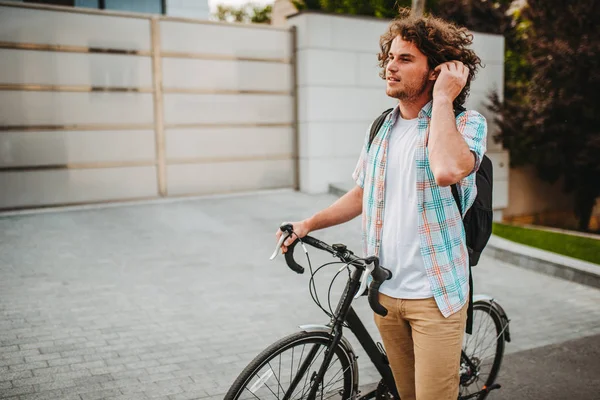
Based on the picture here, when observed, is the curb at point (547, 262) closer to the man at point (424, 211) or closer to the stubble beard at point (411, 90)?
the man at point (424, 211)

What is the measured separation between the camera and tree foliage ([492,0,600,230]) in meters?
13.4

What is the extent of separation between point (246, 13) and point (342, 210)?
33601 millimetres

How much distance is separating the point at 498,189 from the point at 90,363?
1076cm

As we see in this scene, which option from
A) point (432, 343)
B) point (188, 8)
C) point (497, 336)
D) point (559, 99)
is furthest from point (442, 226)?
point (188, 8)

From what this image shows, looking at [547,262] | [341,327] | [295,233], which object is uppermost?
[295,233]

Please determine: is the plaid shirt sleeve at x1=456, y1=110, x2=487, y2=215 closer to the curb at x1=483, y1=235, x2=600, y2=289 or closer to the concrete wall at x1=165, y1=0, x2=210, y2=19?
the curb at x1=483, y1=235, x2=600, y2=289

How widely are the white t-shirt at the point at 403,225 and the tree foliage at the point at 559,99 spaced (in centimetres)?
1126

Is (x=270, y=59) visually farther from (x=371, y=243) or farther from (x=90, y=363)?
(x=371, y=243)

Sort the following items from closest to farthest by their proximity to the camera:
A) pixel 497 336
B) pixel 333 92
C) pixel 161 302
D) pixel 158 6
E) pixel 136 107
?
pixel 497 336 < pixel 161 302 < pixel 136 107 < pixel 333 92 < pixel 158 6

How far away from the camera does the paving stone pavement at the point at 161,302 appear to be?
177 inches

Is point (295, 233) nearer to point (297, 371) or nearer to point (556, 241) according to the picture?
point (297, 371)

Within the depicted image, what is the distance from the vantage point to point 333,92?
1146 centimetres

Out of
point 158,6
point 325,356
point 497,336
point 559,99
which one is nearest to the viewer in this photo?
point 325,356

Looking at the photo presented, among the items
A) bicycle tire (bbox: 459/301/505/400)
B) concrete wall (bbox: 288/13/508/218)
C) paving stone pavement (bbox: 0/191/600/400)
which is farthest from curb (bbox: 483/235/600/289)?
concrete wall (bbox: 288/13/508/218)
